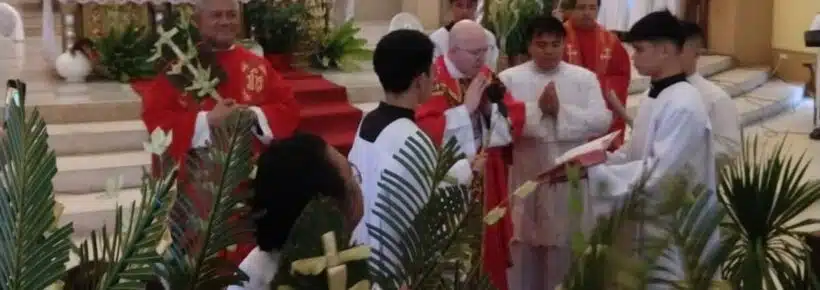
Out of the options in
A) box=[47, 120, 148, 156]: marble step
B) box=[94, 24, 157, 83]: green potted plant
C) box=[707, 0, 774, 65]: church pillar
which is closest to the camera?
box=[47, 120, 148, 156]: marble step

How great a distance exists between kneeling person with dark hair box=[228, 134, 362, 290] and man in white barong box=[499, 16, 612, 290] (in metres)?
2.31

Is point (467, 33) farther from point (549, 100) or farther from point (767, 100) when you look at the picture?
point (767, 100)

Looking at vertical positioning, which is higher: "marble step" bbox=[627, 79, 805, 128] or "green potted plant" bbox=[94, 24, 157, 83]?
"green potted plant" bbox=[94, 24, 157, 83]

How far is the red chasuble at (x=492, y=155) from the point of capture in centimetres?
369

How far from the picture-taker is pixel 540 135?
13.3 feet

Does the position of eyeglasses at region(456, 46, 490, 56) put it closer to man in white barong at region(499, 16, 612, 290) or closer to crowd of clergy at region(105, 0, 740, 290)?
crowd of clergy at region(105, 0, 740, 290)

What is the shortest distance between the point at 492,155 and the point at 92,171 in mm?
2730

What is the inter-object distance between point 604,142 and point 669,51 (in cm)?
38

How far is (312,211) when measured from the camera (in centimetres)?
87

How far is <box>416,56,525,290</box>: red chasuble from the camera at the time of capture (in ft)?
12.1

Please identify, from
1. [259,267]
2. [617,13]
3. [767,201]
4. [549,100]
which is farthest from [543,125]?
[617,13]

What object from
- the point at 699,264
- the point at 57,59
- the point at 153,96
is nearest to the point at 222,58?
the point at 153,96

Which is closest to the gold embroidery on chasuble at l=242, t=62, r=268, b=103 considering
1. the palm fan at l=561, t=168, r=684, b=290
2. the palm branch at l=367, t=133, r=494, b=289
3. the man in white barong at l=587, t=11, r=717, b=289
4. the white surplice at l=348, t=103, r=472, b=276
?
the white surplice at l=348, t=103, r=472, b=276

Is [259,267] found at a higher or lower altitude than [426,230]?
lower
